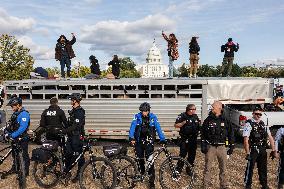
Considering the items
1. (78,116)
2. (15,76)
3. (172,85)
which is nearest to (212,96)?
(172,85)

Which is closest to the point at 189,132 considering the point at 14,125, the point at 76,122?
the point at 76,122

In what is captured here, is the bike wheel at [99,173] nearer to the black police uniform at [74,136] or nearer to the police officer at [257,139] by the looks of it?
the black police uniform at [74,136]

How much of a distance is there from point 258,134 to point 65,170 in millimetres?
4052

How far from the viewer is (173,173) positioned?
6406mm

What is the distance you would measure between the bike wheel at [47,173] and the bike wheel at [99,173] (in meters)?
0.75

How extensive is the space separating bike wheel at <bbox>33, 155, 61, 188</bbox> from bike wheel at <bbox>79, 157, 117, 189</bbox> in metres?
0.75

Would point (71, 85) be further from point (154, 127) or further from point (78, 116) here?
point (154, 127)

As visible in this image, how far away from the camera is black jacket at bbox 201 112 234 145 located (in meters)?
6.26

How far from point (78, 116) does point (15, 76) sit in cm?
4036

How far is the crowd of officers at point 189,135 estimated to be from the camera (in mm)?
6266

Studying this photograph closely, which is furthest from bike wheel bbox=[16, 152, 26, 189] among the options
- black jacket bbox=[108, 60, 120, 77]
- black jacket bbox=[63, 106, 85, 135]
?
black jacket bbox=[108, 60, 120, 77]

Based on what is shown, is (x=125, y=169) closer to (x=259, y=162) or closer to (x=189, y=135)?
(x=189, y=135)

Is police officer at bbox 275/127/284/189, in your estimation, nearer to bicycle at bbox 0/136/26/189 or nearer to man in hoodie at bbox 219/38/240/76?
bicycle at bbox 0/136/26/189

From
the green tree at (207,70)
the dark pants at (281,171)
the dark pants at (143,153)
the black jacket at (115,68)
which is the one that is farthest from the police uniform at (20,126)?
the green tree at (207,70)
